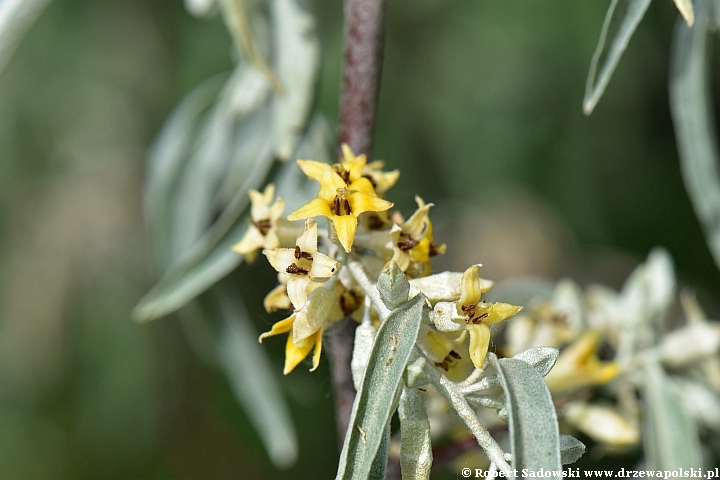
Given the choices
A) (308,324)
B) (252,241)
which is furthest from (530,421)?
(252,241)

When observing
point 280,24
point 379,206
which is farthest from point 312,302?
point 280,24

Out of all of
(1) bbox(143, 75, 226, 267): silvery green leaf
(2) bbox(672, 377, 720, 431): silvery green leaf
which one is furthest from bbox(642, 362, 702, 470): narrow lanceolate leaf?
(1) bbox(143, 75, 226, 267): silvery green leaf

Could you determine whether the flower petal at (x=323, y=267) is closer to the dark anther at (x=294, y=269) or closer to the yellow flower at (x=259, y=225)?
the dark anther at (x=294, y=269)

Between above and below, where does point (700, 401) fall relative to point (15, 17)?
below

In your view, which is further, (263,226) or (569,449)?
(263,226)

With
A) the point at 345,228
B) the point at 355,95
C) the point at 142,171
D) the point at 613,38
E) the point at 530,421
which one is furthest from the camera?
the point at 142,171

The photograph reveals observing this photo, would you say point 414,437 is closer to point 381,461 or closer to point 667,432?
point 381,461
